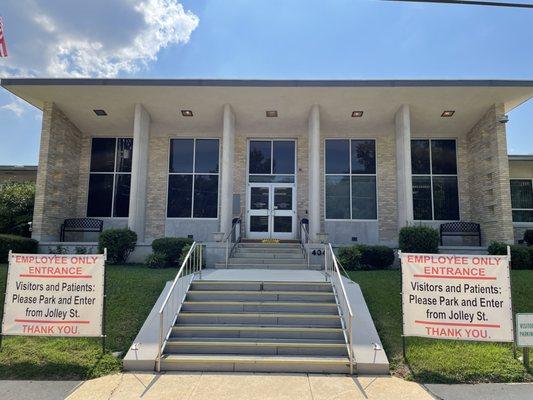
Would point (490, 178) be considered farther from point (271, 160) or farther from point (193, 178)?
point (193, 178)

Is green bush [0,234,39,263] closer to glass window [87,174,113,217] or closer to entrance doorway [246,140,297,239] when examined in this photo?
glass window [87,174,113,217]

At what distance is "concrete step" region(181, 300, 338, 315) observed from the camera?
741 centimetres

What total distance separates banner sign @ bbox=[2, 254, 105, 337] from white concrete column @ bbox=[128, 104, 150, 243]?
7.58m

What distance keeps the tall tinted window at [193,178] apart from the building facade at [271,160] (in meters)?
0.04

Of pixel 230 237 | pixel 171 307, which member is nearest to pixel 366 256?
pixel 230 237

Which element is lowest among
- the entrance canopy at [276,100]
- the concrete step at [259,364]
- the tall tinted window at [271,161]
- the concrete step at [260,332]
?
the concrete step at [259,364]

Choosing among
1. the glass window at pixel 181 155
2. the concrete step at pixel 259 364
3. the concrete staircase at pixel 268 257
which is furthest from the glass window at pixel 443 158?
the concrete step at pixel 259 364

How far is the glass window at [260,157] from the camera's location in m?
16.4

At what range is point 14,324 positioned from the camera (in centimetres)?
629

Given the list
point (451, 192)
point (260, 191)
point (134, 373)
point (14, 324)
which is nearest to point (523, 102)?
point (451, 192)

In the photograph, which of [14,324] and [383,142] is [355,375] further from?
[383,142]

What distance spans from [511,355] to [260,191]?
11.3 m

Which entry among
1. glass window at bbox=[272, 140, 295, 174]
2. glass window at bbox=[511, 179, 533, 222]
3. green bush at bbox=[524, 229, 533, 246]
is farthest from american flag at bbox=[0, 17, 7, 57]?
glass window at bbox=[511, 179, 533, 222]

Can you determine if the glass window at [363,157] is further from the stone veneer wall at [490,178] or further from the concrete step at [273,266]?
the concrete step at [273,266]
